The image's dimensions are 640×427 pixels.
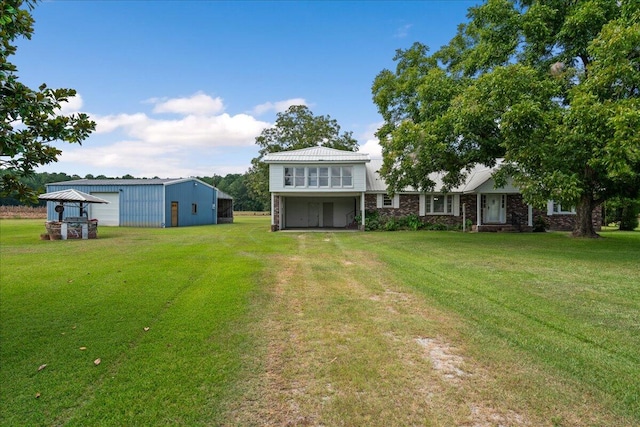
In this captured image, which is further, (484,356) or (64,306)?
(64,306)

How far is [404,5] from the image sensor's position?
14.8m

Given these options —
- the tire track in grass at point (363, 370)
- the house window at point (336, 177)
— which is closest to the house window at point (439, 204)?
the house window at point (336, 177)

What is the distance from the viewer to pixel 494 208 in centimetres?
2295

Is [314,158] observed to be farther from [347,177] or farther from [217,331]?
[217,331]

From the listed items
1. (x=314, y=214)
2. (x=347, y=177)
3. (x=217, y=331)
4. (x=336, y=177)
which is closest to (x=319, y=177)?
(x=336, y=177)

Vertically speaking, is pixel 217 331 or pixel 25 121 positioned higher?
pixel 25 121

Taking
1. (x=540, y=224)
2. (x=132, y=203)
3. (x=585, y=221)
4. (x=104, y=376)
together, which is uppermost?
(x=132, y=203)

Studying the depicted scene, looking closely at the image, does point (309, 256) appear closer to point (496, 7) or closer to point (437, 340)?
point (437, 340)

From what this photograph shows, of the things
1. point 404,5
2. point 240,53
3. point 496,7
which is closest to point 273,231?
point 240,53

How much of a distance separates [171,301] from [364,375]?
12.3 ft

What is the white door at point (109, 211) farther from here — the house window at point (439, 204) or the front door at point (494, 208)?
the front door at point (494, 208)

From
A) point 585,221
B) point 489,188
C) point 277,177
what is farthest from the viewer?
point 489,188

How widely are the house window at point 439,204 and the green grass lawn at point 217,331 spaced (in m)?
13.4

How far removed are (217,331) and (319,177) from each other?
17.4 metres
